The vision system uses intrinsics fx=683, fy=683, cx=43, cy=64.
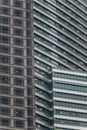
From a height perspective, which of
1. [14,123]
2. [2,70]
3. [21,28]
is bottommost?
[14,123]

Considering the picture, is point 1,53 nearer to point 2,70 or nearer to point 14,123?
point 2,70

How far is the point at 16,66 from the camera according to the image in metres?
170

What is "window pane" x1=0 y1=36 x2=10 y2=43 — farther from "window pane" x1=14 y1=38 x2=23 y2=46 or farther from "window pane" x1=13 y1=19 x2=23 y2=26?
"window pane" x1=13 y1=19 x2=23 y2=26

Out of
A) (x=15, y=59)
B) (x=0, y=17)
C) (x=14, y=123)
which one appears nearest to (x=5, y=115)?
(x=14, y=123)

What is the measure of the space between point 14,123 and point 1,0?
34.1 m

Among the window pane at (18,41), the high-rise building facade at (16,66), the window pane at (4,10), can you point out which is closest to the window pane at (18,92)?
the high-rise building facade at (16,66)

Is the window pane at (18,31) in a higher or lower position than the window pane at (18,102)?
higher

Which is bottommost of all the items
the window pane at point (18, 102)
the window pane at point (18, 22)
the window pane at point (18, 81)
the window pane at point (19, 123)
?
the window pane at point (19, 123)

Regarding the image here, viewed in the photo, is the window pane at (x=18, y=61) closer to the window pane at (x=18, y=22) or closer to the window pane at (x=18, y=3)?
the window pane at (x=18, y=22)

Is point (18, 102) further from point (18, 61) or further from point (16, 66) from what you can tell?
point (18, 61)

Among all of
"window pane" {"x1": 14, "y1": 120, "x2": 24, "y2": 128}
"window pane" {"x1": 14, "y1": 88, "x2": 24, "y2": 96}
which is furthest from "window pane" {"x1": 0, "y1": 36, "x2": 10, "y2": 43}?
"window pane" {"x1": 14, "y1": 120, "x2": 24, "y2": 128}

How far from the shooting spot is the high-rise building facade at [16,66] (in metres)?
165

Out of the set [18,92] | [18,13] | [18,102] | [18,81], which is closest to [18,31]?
[18,13]

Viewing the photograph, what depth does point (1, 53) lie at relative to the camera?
170750 millimetres
